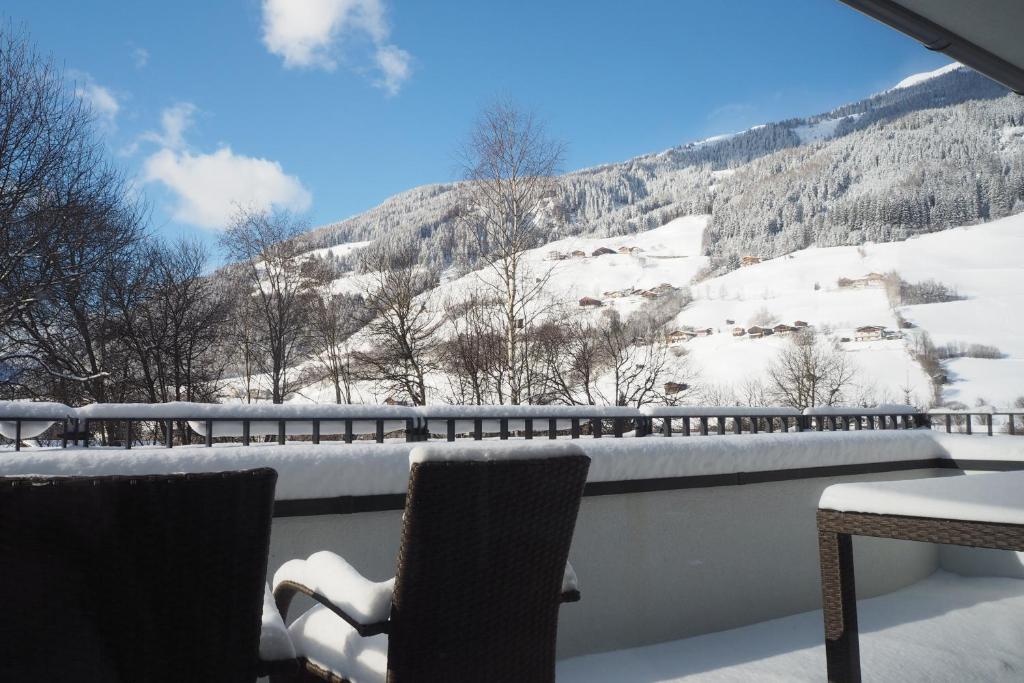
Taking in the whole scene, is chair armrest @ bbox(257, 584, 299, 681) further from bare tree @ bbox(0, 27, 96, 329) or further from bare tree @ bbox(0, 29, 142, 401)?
bare tree @ bbox(0, 27, 96, 329)

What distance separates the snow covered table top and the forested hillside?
51326 millimetres

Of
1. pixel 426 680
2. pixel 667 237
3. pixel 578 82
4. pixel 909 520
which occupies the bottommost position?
pixel 426 680

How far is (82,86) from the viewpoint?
43.0ft

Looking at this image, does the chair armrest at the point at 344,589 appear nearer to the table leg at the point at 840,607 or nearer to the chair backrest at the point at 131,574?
the chair backrest at the point at 131,574

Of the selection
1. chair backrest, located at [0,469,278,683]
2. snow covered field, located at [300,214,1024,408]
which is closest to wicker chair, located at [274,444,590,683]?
chair backrest, located at [0,469,278,683]

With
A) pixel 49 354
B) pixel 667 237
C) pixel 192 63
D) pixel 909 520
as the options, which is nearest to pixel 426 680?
pixel 909 520

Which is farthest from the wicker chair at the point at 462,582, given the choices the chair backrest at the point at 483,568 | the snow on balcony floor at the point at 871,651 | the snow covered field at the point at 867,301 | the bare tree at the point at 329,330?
the snow covered field at the point at 867,301

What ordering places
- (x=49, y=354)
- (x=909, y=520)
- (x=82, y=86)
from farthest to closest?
(x=49, y=354), (x=82, y=86), (x=909, y=520)

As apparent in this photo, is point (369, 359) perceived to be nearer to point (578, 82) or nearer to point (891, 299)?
point (578, 82)

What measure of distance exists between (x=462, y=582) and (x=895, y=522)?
948 millimetres

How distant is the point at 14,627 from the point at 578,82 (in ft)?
188

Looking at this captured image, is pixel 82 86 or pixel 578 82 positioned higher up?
pixel 578 82

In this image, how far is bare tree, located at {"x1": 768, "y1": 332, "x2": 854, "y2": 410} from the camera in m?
38.1

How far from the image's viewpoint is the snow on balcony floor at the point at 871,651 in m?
2.36
